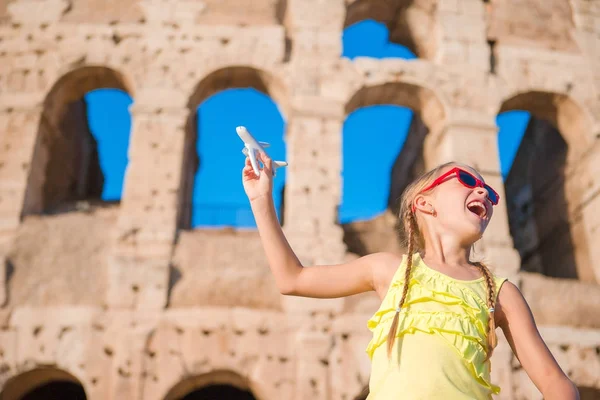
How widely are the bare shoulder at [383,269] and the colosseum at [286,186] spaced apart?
14.4 feet

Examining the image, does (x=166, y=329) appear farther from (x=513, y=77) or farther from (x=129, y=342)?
(x=513, y=77)

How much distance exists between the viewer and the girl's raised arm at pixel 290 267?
1979 millimetres

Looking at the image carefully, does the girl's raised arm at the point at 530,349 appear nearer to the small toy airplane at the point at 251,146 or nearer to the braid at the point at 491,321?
the braid at the point at 491,321

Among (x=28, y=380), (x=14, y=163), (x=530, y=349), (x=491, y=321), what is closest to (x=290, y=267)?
(x=491, y=321)

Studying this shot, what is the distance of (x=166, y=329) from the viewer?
260 inches

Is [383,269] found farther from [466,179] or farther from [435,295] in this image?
[466,179]

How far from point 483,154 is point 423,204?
6.27 metres

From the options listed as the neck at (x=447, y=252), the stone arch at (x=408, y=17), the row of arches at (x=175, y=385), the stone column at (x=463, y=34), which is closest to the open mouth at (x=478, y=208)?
the neck at (x=447, y=252)

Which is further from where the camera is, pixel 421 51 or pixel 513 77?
pixel 421 51

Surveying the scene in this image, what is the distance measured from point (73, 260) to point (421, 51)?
20.6 feet

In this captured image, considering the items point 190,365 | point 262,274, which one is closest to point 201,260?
point 262,274

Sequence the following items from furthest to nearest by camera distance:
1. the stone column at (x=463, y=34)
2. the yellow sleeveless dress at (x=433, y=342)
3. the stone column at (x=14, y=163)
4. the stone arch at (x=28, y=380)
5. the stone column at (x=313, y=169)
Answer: the stone column at (x=463, y=34), the stone column at (x=14, y=163), the stone arch at (x=28, y=380), the stone column at (x=313, y=169), the yellow sleeveless dress at (x=433, y=342)

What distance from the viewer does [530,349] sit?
70.1 inches

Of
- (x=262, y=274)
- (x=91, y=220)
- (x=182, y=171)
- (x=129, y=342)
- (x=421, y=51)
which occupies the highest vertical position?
(x=421, y=51)
